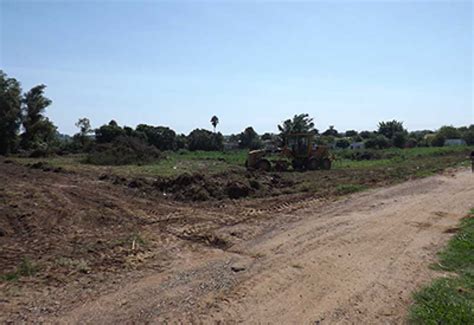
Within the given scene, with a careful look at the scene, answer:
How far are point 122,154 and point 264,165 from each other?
41.0ft

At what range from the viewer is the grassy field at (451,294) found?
5062 mm

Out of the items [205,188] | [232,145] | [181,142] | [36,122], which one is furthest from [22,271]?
[232,145]

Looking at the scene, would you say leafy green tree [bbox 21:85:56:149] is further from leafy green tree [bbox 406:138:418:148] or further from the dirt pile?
leafy green tree [bbox 406:138:418:148]

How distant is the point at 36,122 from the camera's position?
44.4 m

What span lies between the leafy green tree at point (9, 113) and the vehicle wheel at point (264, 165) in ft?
91.2

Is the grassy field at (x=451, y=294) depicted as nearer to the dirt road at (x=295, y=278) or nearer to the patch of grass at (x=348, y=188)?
the dirt road at (x=295, y=278)

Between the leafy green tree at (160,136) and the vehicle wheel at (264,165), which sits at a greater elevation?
the leafy green tree at (160,136)

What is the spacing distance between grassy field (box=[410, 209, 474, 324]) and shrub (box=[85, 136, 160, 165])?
2587 cm

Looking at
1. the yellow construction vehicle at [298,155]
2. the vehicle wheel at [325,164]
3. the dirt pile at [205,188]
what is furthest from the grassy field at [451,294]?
the vehicle wheel at [325,164]

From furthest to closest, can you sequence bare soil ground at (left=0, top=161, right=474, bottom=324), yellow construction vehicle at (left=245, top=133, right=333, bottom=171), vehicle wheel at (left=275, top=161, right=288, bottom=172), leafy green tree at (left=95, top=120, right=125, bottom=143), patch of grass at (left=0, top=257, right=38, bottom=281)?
1. leafy green tree at (left=95, top=120, right=125, bottom=143)
2. yellow construction vehicle at (left=245, top=133, right=333, bottom=171)
3. vehicle wheel at (left=275, top=161, right=288, bottom=172)
4. patch of grass at (left=0, top=257, right=38, bottom=281)
5. bare soil ground at (left=0, top=161, right=474, bottom=324)

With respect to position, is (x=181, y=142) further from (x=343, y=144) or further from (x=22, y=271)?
(x=22, y=271)

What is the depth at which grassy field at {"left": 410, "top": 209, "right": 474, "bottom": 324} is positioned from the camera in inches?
199

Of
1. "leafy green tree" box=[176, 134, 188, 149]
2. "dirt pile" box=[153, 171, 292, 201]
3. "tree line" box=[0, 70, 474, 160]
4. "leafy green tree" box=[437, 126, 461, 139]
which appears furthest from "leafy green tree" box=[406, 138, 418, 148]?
"dirt pile" box=[153, 171, 292, 201]

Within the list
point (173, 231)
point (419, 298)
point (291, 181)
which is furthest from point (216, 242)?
point (291, 181)
